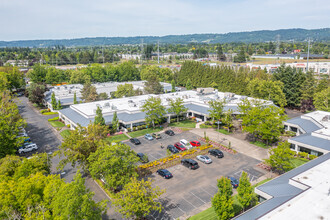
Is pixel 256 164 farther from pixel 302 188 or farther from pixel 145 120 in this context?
pixel 145 120

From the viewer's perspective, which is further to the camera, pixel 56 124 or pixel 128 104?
pixel 128 104

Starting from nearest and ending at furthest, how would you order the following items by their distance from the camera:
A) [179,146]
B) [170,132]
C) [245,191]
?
[245,191]
[179,146]
[170,132]

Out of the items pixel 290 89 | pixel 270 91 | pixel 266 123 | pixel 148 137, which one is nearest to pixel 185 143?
pixel 148 137

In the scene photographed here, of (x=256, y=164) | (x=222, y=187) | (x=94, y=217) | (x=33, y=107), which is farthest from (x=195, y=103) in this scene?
(x=33, y=107)

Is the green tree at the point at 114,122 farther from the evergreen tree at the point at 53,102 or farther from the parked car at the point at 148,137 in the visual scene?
the evergreen tree at the point at 53,102

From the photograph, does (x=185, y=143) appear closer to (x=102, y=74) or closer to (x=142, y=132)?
(x=142, y=132)

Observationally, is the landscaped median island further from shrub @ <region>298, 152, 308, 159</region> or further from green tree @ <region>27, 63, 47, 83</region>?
green tree @ <region>27, 63, 47, 83</region>
